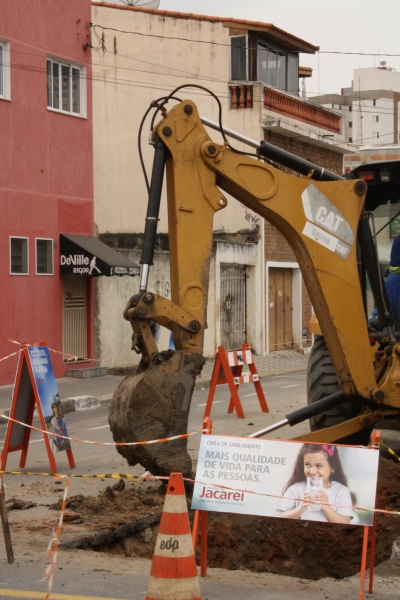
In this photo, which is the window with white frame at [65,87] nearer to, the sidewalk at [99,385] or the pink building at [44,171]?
the pink building at [44,171]

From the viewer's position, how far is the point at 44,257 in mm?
21594

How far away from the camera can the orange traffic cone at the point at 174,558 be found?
554 cm

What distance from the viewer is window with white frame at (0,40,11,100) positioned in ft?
67.3

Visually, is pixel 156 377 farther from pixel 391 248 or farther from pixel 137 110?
pixel 137 110

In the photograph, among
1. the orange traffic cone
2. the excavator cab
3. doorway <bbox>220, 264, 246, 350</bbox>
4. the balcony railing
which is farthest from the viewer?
the balcony railing

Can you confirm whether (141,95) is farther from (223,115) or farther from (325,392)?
(325,392)

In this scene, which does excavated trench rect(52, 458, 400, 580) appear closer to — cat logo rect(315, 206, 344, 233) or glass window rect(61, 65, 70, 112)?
cat logo rect(315, 206, 344, 233)

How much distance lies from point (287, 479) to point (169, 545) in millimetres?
1206

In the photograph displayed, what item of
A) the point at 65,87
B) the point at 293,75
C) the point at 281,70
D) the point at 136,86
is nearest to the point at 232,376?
the point at 65,87

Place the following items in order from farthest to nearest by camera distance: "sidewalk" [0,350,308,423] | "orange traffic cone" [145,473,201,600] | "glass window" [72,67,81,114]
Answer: "glass window" [72,67,81,114] < "sidewalk" [0,350,308,423] < "orange traffic cone" [145,473,201,600]

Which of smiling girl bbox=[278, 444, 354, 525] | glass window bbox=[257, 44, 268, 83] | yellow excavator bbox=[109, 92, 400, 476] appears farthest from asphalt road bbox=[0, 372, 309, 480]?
glass window bbox=[257, 44, 268, 83]

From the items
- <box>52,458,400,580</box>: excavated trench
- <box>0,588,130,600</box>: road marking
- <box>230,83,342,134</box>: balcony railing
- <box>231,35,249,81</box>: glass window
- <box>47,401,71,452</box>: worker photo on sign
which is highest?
<box>231,35,249,81</box>: glass window

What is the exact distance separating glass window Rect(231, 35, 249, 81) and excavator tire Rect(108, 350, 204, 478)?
22.8m

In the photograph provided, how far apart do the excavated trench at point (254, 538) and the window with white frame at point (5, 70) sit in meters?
13.5
